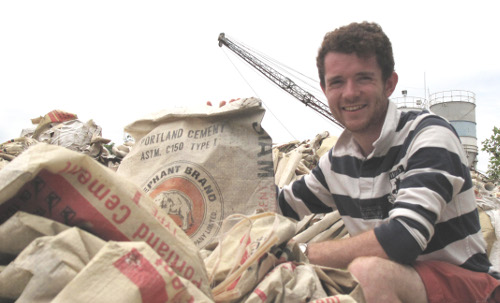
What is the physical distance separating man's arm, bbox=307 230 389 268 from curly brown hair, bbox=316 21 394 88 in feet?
2.72

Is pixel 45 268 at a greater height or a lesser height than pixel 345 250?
greater

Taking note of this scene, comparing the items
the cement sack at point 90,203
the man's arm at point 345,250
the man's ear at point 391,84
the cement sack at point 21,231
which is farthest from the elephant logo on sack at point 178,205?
the man's ear at point 391,84

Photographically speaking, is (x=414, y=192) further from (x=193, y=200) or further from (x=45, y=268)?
Result: (x=45, y=268)

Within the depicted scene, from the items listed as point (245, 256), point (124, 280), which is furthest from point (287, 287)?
point (124, 280)

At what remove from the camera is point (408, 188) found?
5.33ft

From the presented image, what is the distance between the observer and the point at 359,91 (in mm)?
1954

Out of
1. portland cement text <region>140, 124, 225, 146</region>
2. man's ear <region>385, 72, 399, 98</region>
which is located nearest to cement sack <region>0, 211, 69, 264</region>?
portland cement text <region>140, 124, 225, 146</region>

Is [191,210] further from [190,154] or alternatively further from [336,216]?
[336,216]

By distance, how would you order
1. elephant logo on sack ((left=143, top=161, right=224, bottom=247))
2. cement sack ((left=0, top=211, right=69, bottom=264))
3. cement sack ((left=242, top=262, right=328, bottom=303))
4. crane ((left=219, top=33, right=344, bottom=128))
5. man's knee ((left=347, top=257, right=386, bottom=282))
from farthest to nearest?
crane ((left=219, top=33, right=344, bottom=128)), elephant logo on sack ((left=143, top=161, right=224, bottom=247)), man's knee ((left=347, top=257, right=386, bottom=282)), cement sack ((left=242, top=262, right=328, bottom=303)), cement sack ((left=0, top=211, right=69, bottom=264))

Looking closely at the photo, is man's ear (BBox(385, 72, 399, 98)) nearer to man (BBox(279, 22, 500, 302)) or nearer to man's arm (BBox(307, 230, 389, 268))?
man (BBox(279, 22, 500, 302))

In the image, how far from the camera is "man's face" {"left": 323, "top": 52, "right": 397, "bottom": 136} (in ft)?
6.43

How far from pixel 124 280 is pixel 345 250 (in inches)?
41.8

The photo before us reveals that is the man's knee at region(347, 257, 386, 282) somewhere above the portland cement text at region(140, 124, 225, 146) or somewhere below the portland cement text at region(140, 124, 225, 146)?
below

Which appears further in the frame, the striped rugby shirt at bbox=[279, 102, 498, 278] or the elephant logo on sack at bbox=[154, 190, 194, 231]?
the elephant logo on sack at bbox=[154, 190, 194, 231]
